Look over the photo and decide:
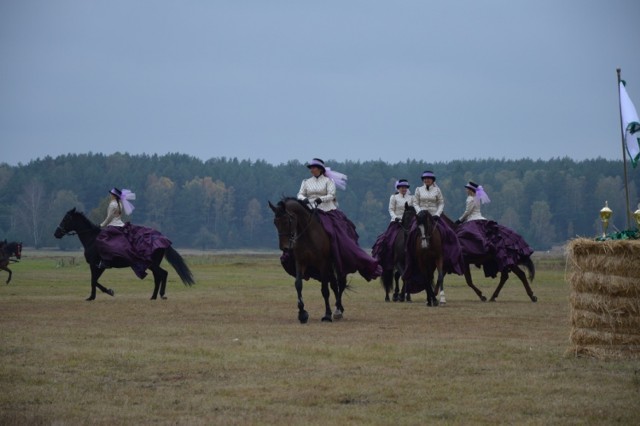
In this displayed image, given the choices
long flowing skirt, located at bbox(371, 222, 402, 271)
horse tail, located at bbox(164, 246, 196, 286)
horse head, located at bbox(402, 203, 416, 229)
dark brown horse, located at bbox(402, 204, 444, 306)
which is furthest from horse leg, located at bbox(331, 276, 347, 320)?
horse tail, located at bbox(164, 246, 196, 286)

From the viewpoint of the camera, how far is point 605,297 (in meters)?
14.1

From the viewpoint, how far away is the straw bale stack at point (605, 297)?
14.0 m

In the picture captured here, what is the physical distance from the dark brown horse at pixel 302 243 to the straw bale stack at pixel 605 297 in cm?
690

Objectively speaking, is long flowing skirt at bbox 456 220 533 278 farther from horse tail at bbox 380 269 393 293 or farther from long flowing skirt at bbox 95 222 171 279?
long flowing skirt at bbox 95 222 171 279

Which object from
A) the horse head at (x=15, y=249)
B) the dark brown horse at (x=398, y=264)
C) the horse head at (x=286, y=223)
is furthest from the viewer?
the horse head at (x=15, y=249)

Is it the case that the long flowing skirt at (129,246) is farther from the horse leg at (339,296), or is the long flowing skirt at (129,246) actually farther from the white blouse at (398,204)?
the horse leg at (339,296)

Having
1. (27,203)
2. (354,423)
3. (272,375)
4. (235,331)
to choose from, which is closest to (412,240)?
(235,331)

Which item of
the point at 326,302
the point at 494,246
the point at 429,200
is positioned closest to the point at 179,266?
the point at 429,200

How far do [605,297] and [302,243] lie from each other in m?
7.58

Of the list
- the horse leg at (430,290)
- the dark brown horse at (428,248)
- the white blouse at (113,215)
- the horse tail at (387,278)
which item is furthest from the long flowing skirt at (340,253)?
the white blouse at (113,215)

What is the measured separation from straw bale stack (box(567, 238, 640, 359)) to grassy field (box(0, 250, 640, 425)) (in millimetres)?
350

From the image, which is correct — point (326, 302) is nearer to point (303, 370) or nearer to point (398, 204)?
point (303, 370)

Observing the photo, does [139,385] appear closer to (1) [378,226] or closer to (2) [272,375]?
(2) [272,375]

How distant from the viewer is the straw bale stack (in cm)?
1395
